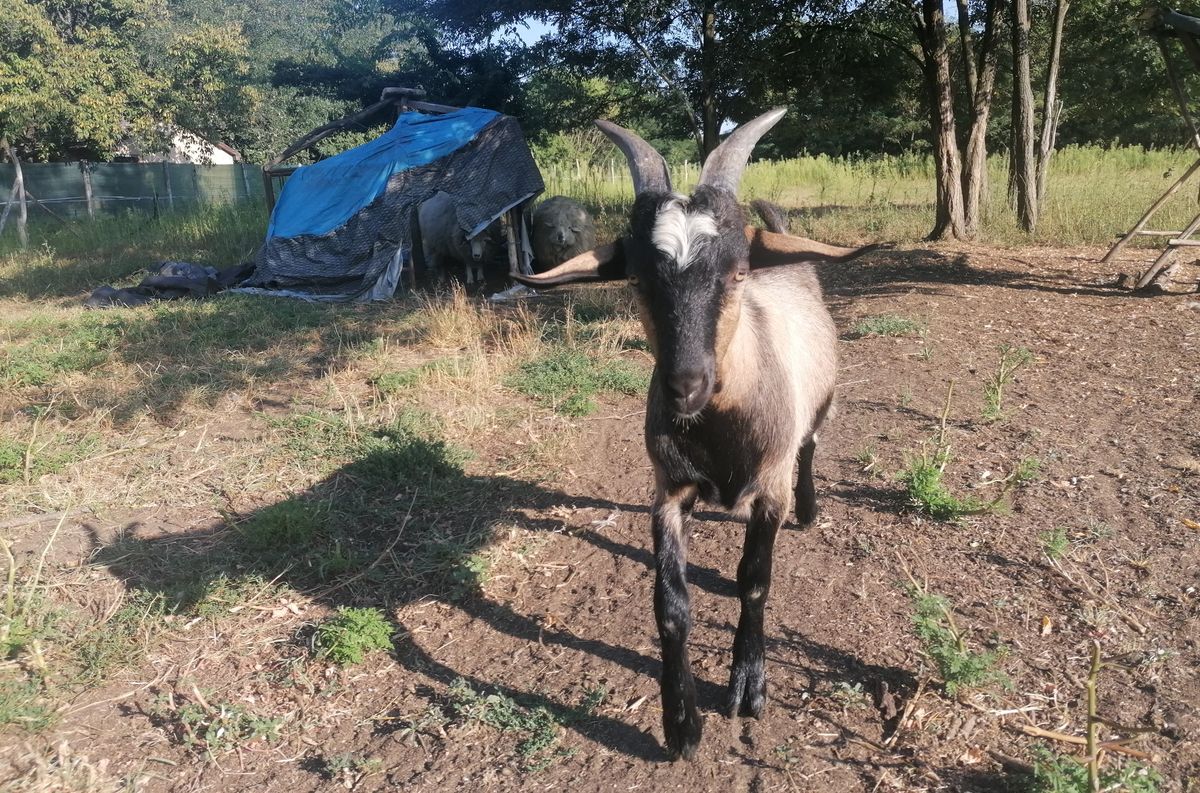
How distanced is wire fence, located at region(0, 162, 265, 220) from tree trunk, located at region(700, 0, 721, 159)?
10515 millimetres

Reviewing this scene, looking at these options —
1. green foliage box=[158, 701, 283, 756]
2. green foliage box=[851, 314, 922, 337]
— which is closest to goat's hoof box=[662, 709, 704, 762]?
green foliage box=[158, 701, 283, 756]

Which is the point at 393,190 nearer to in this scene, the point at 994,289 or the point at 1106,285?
the point at 994,289

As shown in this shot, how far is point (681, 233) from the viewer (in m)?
2.37

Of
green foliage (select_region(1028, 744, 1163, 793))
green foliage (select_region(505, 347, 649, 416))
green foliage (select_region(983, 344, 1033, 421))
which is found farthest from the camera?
green foliage (select_region(505, 347, 649, 416))

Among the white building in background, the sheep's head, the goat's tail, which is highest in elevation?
the white building in background

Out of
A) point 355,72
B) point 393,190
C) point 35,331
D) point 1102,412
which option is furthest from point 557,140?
point 1102,412

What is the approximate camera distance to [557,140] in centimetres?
2753

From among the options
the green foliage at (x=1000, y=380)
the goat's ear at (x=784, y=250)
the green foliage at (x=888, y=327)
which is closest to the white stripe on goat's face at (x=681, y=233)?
the goat's ear at (x=784, y=250)

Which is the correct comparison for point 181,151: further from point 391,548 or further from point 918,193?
point 391,548

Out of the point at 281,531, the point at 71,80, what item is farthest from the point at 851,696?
the point at 71,80

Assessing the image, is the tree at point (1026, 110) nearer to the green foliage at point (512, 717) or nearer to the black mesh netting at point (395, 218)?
the black mesh netting at point (395, 218)

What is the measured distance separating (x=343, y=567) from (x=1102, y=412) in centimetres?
464

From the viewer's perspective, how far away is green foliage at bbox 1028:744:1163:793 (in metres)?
2.16

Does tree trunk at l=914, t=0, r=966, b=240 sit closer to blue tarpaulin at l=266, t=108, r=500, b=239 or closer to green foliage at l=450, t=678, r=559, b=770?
blue tarpaulin at l=266, t=108, r=500, b=239
